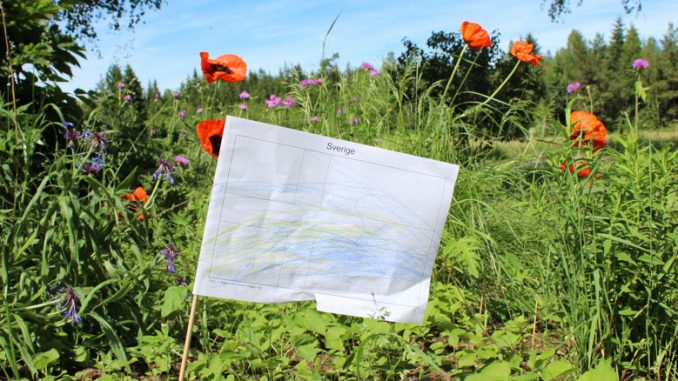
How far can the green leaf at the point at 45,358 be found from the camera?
2057mm

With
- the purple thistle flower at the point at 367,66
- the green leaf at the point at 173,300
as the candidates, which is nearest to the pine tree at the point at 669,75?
the purple thistle flower at the point at 367,66

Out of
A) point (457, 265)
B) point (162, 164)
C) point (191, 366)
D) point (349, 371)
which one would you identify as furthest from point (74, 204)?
point (457, 265)

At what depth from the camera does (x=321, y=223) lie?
1.92 meters

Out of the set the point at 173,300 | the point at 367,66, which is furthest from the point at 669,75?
the point at 173,300

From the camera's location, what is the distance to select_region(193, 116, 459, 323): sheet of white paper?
1836 millimetres

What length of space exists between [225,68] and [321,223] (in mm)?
1449

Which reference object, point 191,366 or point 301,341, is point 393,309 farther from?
point 191,366

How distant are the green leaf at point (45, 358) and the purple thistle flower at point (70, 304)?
0.12 m

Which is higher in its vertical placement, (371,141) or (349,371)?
(371,141)

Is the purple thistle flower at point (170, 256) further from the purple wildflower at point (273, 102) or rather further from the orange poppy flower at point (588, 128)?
the purple wildflower at point (273, 102)

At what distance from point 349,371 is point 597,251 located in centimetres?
92

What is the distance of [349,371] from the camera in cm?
215

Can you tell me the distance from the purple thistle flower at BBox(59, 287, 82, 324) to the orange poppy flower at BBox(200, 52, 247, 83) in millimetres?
1261

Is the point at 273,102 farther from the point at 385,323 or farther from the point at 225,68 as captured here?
the point at 385,323
